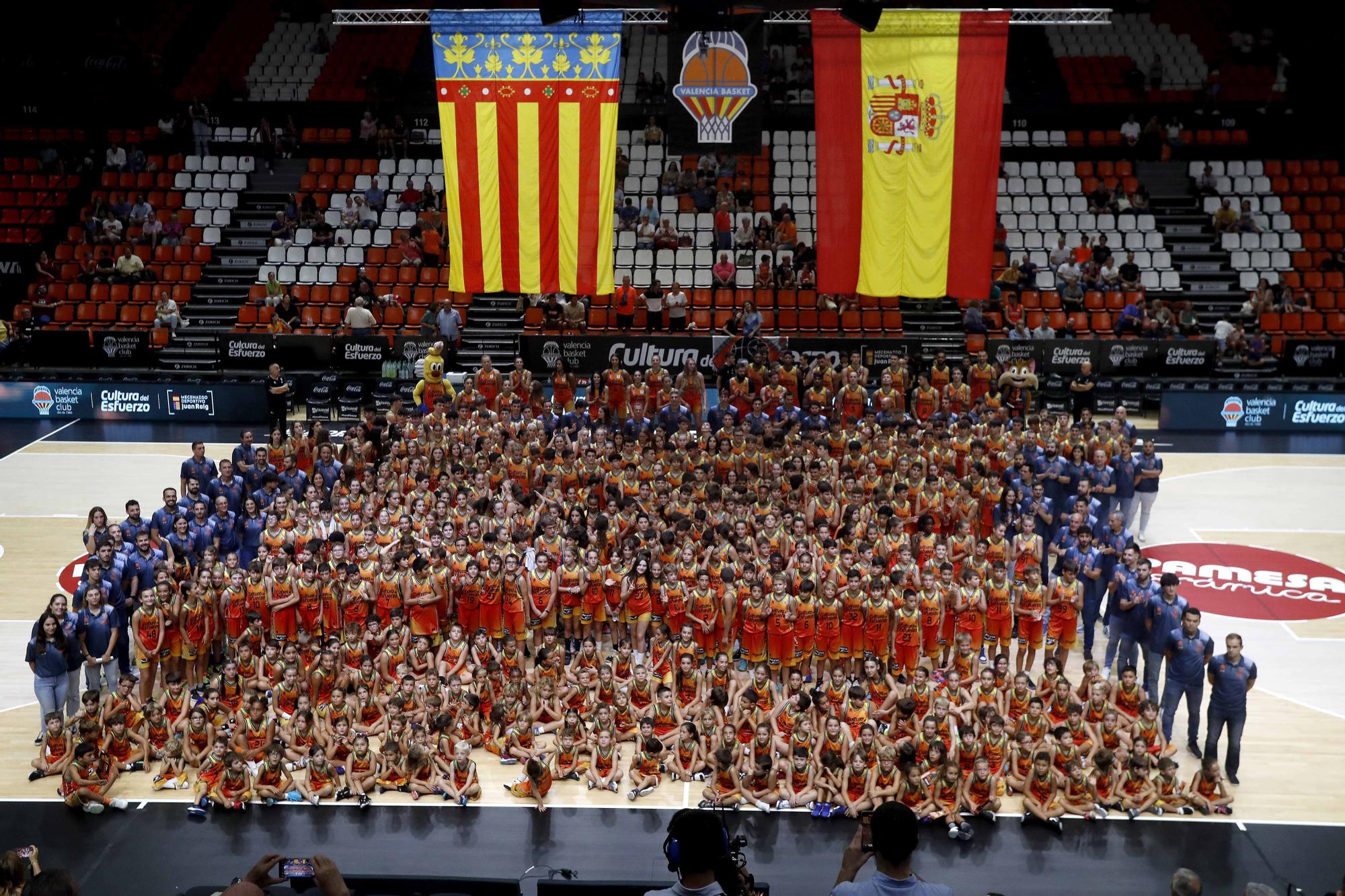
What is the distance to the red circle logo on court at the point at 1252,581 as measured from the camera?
17.1m

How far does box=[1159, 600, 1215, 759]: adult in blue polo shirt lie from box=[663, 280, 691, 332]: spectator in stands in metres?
14.4

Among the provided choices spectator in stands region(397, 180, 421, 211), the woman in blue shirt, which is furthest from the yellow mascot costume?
the woman in blue shirt

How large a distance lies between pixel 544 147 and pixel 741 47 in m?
3.16

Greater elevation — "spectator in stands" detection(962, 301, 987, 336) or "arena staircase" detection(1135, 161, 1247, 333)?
"arena staircase" detection(1135, 161, 1247, 333)

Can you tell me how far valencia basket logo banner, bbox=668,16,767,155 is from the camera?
59.3 feet

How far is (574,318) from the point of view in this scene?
26.4 m

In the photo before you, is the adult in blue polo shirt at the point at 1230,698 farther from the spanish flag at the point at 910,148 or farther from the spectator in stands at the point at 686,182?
the spectator in stands at the point at 686,182

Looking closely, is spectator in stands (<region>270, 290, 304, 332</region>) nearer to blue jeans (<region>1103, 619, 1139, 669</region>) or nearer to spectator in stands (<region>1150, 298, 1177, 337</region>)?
spectator in stands (<region>1150, 298, 1177, 337</region>)

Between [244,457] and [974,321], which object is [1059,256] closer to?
[974,321]

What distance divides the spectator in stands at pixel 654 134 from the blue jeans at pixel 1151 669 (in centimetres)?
2055

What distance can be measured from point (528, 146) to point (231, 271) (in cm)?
1463

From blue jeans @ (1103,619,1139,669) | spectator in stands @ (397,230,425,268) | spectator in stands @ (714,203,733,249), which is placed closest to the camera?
blue jeans @ (1103,619,1139,669)

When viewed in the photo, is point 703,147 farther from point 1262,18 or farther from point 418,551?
point 1262,18

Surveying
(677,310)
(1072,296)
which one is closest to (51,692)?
(677,310)
